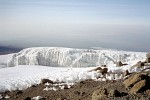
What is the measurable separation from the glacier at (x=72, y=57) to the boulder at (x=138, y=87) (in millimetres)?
26972

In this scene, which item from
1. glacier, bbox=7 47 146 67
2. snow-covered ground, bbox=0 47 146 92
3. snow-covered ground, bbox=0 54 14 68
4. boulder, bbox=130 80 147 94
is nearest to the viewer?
boulder, bbox=130 80 147 94

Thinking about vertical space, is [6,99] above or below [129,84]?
below

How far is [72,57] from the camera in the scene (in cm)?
4638

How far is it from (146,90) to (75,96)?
372 cm

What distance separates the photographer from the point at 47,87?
20.0 metres

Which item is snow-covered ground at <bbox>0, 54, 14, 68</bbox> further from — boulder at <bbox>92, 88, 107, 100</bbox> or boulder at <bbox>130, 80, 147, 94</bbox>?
boulder at <bbox>130, 80, 147, 94</bbox>

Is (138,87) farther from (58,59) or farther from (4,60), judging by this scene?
(4,60)

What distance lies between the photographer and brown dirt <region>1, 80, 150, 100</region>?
42.8ft

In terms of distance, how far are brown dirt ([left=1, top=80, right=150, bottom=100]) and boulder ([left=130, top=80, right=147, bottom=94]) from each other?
27 centimetres

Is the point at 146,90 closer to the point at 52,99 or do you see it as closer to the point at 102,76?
the point at 52,99

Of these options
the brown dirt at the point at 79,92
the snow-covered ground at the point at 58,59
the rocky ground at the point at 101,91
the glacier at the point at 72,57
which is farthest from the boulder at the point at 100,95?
the glacier at the point at 72,57

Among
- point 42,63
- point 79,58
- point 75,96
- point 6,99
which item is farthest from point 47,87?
point 42,63

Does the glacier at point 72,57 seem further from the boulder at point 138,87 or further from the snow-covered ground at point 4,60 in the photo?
the boulder at point 138,87

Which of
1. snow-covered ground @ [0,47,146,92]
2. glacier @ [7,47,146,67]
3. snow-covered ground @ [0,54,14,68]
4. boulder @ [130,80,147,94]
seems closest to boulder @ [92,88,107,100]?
boulder @ [130,80,147,94]
